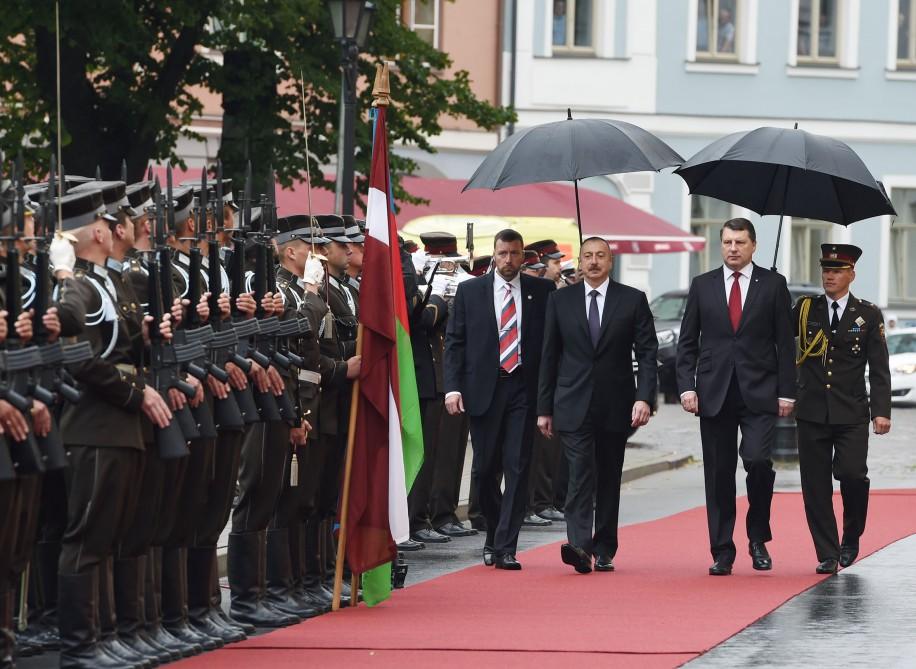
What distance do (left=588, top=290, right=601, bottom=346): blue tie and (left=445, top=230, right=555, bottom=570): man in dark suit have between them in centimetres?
44

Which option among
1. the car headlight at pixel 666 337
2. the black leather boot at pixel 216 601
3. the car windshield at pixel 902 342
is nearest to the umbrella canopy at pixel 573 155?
the black leather boot at pixel 216 601

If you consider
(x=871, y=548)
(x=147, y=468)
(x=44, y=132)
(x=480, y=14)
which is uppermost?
(x=480, y=14)

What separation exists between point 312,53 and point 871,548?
436 inches

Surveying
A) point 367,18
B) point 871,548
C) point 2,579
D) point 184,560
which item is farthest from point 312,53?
point 2,579

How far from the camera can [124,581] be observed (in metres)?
8.93

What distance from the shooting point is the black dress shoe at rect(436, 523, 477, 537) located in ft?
48.1

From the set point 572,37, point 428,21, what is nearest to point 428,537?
point 428,21

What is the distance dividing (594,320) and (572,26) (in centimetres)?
2685

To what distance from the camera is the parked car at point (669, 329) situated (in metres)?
31.5

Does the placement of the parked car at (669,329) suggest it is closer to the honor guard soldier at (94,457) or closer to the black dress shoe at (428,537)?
the black dress shoe at (428,537)

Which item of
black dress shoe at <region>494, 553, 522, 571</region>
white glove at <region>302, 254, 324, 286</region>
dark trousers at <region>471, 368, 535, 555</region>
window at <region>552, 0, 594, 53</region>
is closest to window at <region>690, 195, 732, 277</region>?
window at <region>552, 0, 594, 53</region>

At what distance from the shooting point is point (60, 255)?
832cm

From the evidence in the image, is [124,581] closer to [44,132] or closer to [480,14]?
[44,132]

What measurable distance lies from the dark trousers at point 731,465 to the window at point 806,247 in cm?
2822
